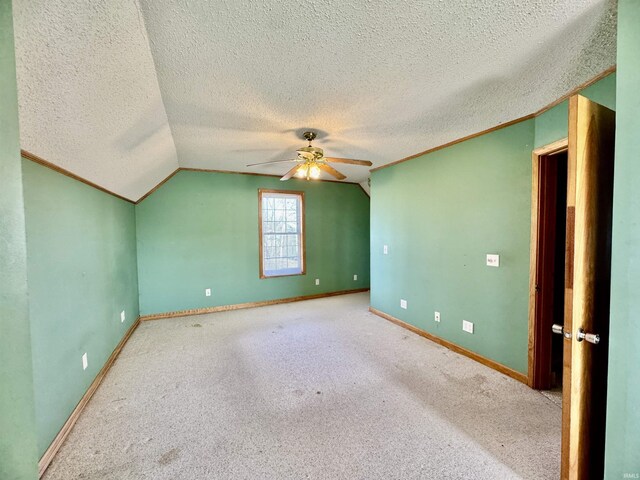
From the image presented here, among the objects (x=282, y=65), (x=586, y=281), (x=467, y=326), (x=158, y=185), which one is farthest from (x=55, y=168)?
(x=467, y=326)

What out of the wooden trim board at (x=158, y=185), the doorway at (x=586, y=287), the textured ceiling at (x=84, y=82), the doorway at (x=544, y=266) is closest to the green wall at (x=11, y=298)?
the textured ceiling at (x=84, y=82)

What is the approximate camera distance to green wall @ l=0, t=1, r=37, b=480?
70 cm

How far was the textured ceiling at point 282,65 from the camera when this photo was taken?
3.75 feet

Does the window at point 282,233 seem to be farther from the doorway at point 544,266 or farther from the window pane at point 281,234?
the doorway at point 544,266

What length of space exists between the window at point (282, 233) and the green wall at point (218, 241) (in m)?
0.14

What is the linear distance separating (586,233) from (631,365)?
500mm

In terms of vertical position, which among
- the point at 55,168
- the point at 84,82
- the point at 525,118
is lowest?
the point at 55,168

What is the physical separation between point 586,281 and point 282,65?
1858 mm

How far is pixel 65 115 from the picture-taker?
1.42m

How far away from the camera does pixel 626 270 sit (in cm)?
97

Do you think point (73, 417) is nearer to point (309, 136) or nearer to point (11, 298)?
point (11, 298)

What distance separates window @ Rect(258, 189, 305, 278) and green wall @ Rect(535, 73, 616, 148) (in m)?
3.52

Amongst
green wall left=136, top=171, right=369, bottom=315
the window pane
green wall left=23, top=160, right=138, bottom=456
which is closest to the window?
the window pane

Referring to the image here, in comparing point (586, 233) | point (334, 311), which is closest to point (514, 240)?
point (586, 233)
